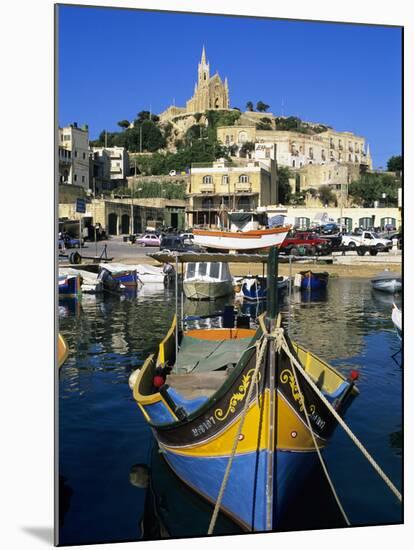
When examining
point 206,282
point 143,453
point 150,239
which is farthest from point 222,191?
point 143,453

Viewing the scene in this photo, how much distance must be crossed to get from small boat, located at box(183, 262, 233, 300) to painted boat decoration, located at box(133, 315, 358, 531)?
11.3 meters

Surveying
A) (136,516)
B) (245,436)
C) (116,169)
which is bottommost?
(136,516)

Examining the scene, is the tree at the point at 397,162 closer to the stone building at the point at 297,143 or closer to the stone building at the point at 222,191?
the stone building at the point at 222,191

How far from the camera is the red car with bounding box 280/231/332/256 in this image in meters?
19.8

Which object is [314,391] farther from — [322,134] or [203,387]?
[322,134]

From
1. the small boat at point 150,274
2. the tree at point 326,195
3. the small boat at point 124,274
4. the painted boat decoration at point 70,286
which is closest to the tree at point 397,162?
the painted boat decoration at point 70,286

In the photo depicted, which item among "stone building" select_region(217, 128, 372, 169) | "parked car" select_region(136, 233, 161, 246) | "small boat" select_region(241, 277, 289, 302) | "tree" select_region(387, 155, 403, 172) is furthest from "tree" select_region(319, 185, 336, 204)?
"tree" select_region(387, 155, 403, 172)

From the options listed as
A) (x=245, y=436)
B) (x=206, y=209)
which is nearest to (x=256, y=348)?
(x=245, y=436)

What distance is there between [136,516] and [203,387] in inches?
42.3

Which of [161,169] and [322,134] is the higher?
[322,134]

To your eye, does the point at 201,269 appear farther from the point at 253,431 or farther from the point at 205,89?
the point at 253,431

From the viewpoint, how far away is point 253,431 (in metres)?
4.09

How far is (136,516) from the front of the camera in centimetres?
459
